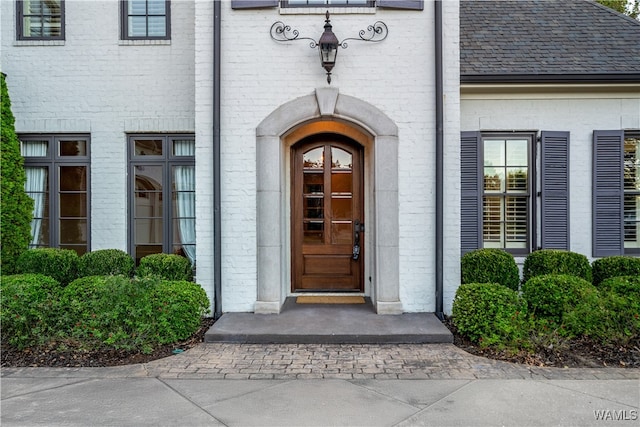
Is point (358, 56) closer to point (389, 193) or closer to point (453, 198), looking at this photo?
point (389, 193)

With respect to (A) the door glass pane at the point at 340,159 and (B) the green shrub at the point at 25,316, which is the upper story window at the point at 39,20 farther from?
(A) the door glass pane at the point at 340,159

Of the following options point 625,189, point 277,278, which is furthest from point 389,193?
point 625,189

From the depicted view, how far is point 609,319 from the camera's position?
4.36 metres

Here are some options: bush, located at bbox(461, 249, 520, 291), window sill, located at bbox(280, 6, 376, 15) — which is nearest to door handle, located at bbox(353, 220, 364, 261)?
bush, located at bbox(461, 249, 520, 291)

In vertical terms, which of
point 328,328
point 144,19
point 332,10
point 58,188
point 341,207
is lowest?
point 328,328

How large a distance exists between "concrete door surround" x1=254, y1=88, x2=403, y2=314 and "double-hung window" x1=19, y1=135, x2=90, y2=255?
354 cm

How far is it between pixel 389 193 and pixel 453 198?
90 centimetres

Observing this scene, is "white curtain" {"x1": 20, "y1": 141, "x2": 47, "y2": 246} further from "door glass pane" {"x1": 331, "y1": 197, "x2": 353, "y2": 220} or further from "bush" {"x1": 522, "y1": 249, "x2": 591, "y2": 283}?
"bush" {"x1": 522, "y1": 249, "x2": 591, "y2": 283}

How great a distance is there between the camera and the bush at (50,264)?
595cm

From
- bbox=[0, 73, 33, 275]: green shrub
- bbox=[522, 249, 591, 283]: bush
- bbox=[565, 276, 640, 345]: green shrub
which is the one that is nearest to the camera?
bbox=[565, 276, 640, 345]: green shrub

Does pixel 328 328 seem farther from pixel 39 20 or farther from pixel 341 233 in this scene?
pixel 39 20

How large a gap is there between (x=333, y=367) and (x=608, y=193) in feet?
18.6

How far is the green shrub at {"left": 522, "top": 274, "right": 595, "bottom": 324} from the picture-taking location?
182 inches

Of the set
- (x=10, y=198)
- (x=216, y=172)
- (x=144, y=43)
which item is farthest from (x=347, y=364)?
(x=144, y=43)
